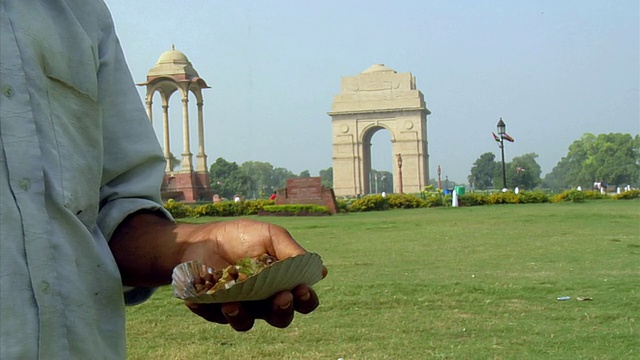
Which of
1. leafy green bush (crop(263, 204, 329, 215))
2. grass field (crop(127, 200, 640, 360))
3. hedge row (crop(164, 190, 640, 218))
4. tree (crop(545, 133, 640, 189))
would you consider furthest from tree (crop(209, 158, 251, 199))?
grass field (crop(127, 200, 640, 360))

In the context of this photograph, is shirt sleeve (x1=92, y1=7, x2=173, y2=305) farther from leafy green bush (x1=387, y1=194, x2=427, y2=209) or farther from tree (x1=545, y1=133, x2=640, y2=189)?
tree (x1=545, y1=133, x2=640, y2=189)

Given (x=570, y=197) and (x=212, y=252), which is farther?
(x=570, y=197)

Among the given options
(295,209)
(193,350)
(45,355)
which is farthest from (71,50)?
(295,209)

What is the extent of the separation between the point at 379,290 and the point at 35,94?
4.38 meters

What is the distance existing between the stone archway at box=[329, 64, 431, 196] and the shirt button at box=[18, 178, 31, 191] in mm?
45086

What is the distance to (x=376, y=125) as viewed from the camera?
46469 mm

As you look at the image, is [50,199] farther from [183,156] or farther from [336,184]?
[336,184]

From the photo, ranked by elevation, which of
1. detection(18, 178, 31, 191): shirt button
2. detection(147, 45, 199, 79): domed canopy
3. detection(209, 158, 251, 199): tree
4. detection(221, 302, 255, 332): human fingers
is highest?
detection(147, 45, 199, 79): domed canopy

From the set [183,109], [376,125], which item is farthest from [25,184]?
[376,125]

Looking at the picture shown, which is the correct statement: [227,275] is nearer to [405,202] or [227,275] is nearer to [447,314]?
[447,314]

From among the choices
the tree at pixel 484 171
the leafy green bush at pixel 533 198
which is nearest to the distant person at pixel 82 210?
the leafy green bush at pixel 533 198

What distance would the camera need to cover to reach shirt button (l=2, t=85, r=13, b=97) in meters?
0.78

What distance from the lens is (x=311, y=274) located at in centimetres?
77

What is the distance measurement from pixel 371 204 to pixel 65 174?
18820 millimetres
